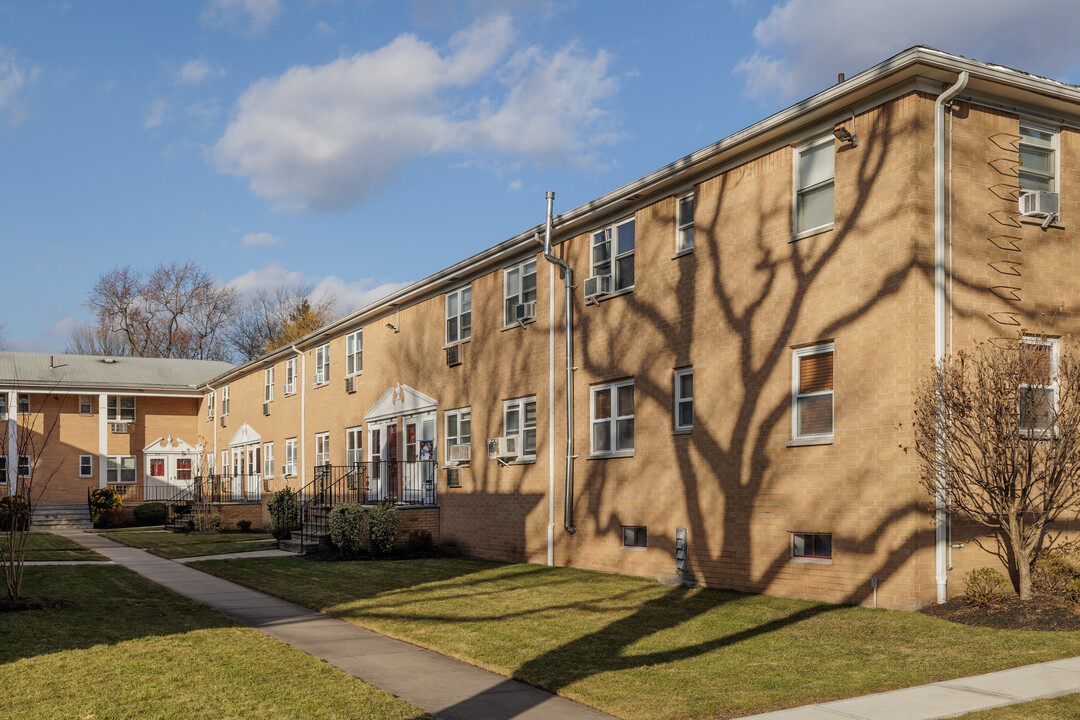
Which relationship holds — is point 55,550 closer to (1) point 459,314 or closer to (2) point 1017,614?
(1) point 459,314

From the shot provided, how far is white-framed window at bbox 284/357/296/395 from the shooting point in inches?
1368

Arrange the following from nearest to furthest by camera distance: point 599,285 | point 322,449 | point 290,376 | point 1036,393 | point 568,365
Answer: point 1036,393, point 599,285, point 568,365, point 322,449, point 290,376

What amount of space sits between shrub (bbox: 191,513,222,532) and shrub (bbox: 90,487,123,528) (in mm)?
7638

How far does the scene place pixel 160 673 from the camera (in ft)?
28.0

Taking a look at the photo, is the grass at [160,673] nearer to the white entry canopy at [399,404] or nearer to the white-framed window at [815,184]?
the white-framed window at [815,184]

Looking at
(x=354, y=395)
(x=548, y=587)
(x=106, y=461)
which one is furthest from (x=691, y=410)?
(x=106, y=461)

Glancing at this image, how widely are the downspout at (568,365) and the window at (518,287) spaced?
1390 millimetres

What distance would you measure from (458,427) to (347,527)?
3.68 metres

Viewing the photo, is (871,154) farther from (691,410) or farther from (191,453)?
(191,453)

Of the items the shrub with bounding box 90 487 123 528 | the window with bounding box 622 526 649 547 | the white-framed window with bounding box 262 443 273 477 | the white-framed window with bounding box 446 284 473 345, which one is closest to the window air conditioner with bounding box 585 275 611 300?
the window with bounding box 622 526 649 547

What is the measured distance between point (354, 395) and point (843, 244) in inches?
755

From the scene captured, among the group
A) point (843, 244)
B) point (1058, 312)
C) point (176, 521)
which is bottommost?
point (176, 521)

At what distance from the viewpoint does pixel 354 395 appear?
2925 cm

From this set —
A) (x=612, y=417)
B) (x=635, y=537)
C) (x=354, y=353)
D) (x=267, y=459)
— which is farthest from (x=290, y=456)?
(x=635, y=537)
